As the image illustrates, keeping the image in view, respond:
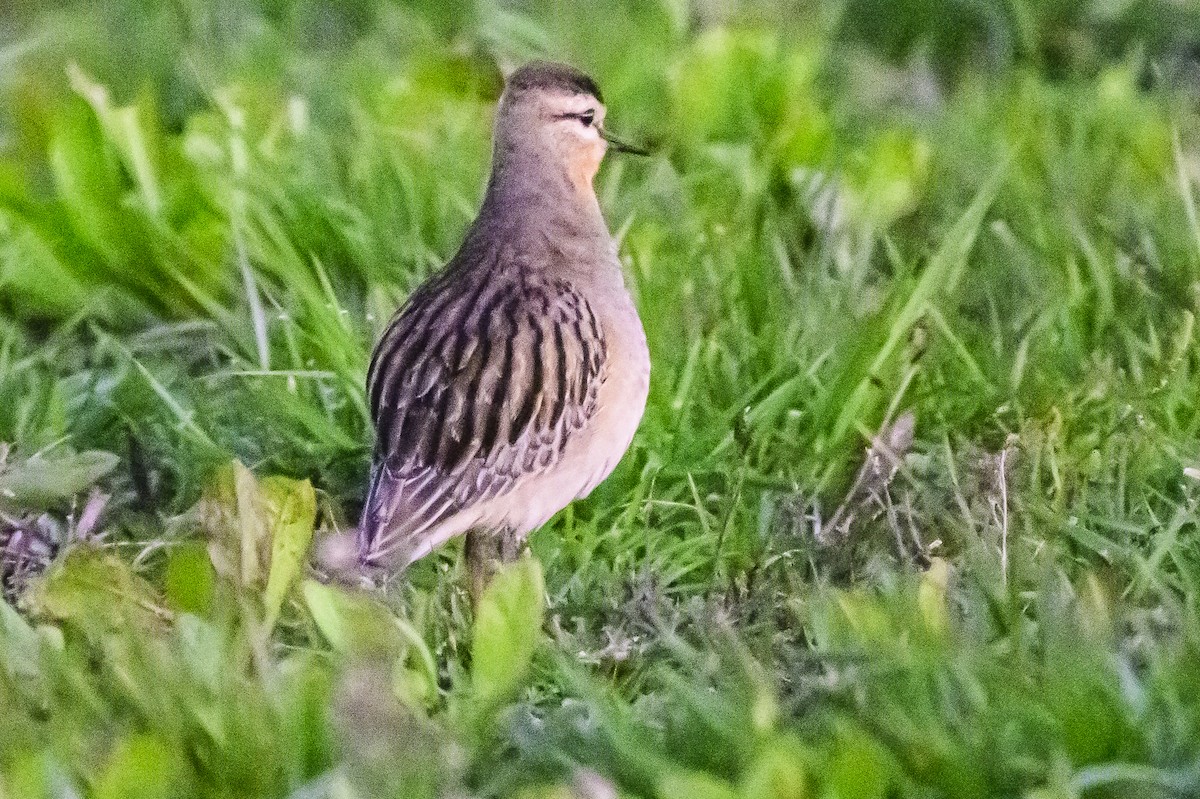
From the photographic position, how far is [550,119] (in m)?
3.96

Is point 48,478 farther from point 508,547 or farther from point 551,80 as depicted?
point 551,80

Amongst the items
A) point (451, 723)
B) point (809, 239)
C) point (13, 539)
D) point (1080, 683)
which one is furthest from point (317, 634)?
point (809, 239)

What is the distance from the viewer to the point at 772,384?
4.20 m

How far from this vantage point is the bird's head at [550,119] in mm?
3938

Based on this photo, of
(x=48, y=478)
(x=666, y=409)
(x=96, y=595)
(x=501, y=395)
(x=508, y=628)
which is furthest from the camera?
(x=666, y=409)

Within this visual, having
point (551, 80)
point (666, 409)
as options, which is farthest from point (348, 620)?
point (551, 80)

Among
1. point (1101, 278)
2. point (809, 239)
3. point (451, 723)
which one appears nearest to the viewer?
point (451, 723)

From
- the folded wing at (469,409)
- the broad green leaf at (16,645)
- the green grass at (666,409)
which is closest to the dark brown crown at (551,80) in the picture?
the folded wing at (469,409)

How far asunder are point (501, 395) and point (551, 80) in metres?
0.68

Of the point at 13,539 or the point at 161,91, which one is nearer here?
the point at 13,539

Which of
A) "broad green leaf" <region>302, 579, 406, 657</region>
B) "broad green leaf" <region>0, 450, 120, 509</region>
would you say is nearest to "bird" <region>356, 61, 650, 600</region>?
"broad green leaf" <region>302, 579, 406, 657</region>

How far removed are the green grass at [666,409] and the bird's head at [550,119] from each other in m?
0.50

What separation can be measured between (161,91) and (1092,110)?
8.45ft

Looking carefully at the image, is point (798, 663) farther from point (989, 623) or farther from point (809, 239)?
point (809, 239)
